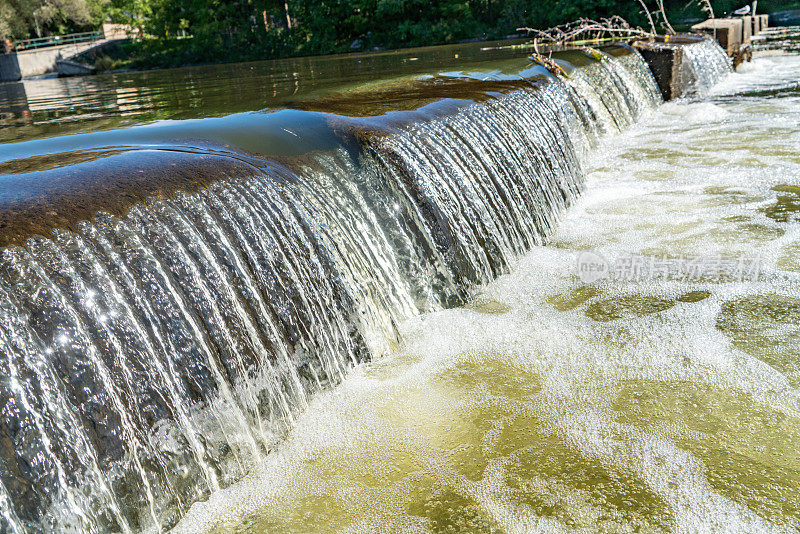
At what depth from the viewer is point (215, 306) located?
282 cm

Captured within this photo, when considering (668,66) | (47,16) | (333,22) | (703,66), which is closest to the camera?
(668,66)

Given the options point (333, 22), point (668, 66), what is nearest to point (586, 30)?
point (668, 66)

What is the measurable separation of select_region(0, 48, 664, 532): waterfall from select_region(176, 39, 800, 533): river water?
7.1 inches

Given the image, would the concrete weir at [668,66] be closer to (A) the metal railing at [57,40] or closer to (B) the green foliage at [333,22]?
(B) the green foliage at [333,22]

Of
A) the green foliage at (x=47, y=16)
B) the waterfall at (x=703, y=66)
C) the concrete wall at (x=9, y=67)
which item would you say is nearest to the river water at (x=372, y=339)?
the waterfall at (x=703, y=66)

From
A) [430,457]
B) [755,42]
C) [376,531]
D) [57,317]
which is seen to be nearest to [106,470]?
[57,317]

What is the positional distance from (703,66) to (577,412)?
10.7 metres

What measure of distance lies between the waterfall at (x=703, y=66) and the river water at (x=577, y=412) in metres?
6.75

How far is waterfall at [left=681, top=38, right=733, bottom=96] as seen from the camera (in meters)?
10.9

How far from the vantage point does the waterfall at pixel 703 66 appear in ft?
35.6

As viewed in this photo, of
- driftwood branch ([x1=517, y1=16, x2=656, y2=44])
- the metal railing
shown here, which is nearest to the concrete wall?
the metal railing

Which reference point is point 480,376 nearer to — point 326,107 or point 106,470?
point 106,470

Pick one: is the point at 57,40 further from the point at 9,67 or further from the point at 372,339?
the point at 372,339

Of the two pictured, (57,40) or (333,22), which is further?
(57,40)
